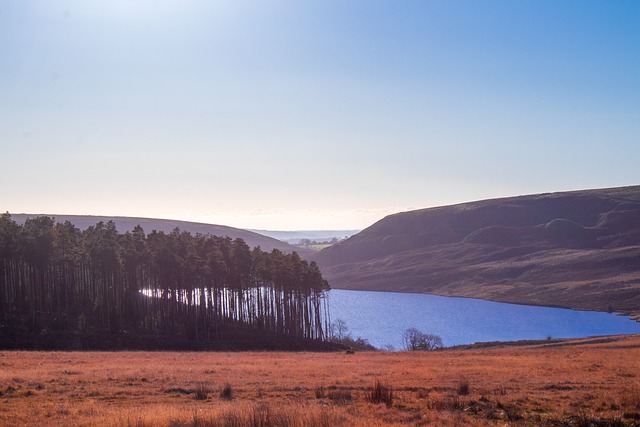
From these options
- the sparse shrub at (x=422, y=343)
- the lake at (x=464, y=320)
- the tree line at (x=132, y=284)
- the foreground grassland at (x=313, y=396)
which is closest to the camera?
the foreground grassland at (x=313, y=396)

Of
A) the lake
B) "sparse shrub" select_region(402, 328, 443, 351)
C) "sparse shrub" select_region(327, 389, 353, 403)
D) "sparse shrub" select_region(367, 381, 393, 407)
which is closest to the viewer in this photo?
"sparse shrub" select_region(367, 381, 393, 407)

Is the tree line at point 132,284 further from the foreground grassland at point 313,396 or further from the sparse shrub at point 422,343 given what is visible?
the foreground grassland at point 313,396

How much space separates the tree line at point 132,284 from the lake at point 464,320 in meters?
22.4

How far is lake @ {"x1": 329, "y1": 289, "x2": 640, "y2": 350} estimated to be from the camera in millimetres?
99250

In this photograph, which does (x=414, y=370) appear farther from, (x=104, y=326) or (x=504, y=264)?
(x=504, y=264)

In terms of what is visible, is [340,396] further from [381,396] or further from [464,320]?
[464,320]

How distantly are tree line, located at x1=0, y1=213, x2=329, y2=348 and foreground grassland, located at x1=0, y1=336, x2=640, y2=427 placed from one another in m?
27.9

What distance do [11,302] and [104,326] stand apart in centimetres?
978

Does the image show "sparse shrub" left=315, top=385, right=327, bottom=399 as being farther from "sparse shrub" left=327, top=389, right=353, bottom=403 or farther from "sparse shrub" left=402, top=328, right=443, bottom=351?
"sparse shrub" left=402, top=328, right=443, bottom=351

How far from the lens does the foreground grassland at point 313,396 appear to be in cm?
1306

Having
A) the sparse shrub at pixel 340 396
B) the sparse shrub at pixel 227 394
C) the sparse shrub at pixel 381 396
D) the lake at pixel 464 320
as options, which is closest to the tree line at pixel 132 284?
the lake at pixel 464 320

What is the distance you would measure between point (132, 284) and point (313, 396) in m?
49.7

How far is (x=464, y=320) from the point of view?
11925 centimetres

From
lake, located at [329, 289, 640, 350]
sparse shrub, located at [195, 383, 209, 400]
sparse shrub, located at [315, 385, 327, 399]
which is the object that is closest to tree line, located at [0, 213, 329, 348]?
lake, located at [329, 289, 640, 350]
